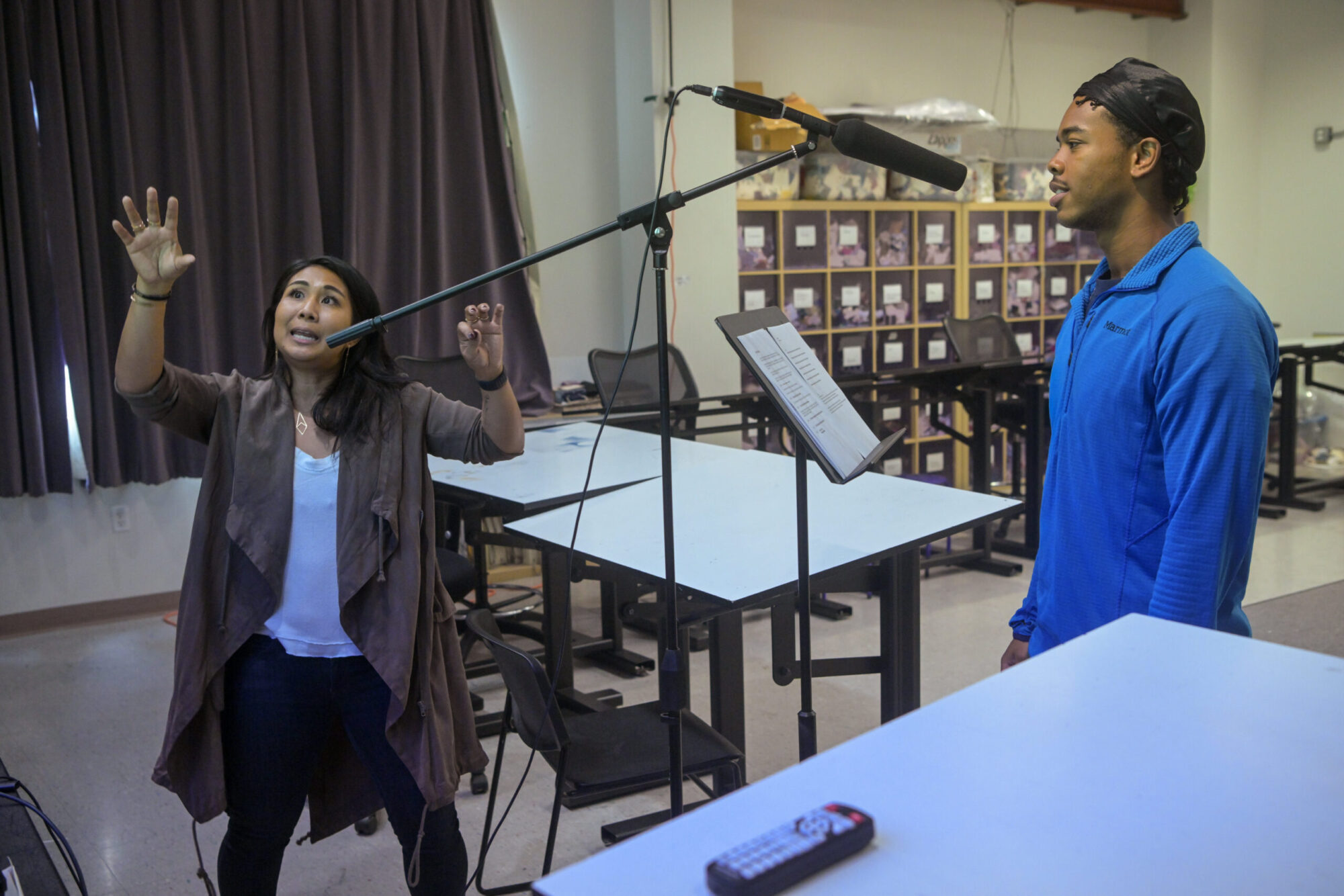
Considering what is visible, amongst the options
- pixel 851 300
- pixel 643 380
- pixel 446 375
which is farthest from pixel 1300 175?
pixel 446 375

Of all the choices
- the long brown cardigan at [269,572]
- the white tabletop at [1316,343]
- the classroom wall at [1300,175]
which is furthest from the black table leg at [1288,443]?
the long brown cardigan at [269,572]

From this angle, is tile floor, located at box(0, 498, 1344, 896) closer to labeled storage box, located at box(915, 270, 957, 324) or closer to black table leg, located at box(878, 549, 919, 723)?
black table leg, located at box(878, 549, 919, 723)

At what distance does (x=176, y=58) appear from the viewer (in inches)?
157

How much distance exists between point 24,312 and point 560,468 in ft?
7.07

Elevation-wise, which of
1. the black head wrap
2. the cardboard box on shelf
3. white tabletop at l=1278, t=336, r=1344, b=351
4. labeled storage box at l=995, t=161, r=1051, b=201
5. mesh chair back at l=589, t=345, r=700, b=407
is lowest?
white tabletop at l=1278, t=336, r=1344, b=351

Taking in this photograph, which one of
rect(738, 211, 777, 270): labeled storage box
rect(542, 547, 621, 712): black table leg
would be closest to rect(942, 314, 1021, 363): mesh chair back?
rect(738, 211, 777, 270): labeled storage box

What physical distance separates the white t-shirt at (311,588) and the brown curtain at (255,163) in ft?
8.92

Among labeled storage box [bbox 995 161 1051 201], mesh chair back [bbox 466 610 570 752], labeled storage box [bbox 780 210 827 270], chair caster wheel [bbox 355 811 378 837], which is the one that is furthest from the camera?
labeled storage box [bbox 995 161 1051 201]

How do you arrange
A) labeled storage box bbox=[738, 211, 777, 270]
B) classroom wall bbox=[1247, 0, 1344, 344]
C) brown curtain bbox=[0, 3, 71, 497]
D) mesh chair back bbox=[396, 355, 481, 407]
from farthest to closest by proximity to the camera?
classroom wall bbox=[1247, 0, 1344, 344] → labeled storage box bbox=[738, 211, 777, 270] → brown curtain bbox=[0, 3, 71, 497] → mesh chair back bbox=[396, 355, 481, 407]

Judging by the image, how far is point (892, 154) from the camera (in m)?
1.40

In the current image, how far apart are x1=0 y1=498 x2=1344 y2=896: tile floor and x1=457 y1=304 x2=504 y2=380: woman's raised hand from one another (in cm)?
119

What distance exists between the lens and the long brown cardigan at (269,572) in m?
1.64

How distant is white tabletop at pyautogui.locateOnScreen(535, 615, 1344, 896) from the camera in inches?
30.5

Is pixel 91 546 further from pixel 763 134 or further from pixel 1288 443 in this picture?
pixel 1288 443
